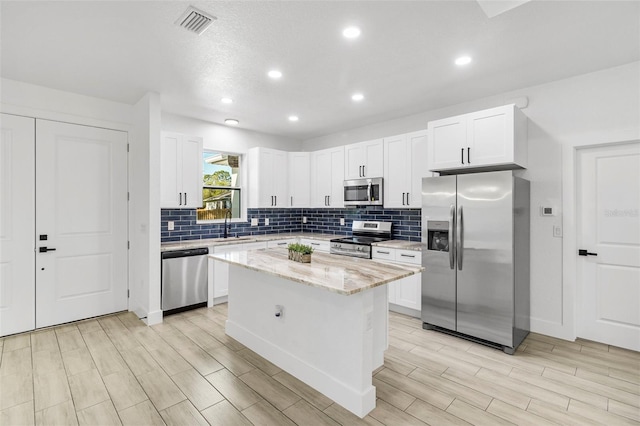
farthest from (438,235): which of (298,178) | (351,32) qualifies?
(298,178)

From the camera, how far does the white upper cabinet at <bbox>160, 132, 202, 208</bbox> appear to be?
13.8 ft

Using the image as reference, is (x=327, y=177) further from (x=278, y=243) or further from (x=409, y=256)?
(x=409, y=256)

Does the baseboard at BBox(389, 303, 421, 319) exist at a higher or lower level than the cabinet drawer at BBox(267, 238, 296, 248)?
lower

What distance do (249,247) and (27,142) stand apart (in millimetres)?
2916

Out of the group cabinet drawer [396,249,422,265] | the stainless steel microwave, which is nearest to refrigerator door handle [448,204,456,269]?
cabinet drawer [396,249,422,265]

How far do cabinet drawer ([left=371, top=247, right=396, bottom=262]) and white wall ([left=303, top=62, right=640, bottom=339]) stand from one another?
159 centimetres

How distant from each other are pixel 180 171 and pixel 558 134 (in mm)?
4701

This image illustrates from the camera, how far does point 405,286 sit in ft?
13.4

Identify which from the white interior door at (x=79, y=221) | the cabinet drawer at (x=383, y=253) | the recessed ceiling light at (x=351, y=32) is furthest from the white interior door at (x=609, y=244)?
the white interior door at (x=79, y=221)

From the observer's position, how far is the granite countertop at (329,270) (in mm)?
2008

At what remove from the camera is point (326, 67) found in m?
3.04

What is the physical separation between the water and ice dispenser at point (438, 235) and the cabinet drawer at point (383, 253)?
1.97 ft

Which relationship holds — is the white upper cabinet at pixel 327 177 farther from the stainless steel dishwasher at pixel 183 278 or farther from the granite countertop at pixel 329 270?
the granite countertop at pixel 329 270

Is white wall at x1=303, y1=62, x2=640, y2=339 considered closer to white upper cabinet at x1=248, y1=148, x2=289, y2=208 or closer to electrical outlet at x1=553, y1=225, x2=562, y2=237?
electrical outlet at x1=553, y1=225, x2=562, y2=237
